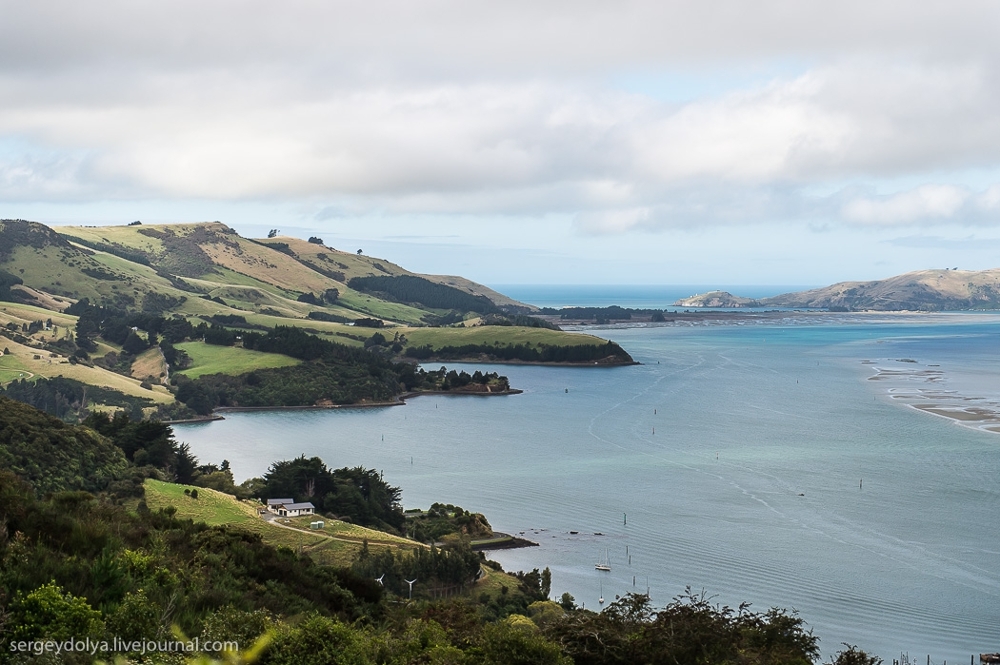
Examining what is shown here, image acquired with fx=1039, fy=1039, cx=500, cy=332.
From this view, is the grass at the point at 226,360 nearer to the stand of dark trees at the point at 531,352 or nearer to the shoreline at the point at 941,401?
the stand of dark trees at the point at 531,352

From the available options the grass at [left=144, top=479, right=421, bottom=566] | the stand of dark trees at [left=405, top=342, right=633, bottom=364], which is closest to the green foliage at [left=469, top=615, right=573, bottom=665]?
the grass at [left=144, top=479, right=421, bottom=566]

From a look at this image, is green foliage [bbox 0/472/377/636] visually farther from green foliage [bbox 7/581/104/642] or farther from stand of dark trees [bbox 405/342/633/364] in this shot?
stand of dark trees [bbox 405/342/633/364]

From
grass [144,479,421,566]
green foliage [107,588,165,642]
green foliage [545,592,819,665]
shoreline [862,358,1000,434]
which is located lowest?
grass [144,479,421,566]

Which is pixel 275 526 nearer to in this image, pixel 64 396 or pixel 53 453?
pixel 53 453

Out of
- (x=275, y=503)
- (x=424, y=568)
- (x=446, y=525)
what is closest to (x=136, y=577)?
(x=424, y=568)

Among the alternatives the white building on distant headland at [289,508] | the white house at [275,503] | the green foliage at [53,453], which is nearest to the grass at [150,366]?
the green foliage at [53,453]

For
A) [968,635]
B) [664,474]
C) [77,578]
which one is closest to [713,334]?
[664,474]
